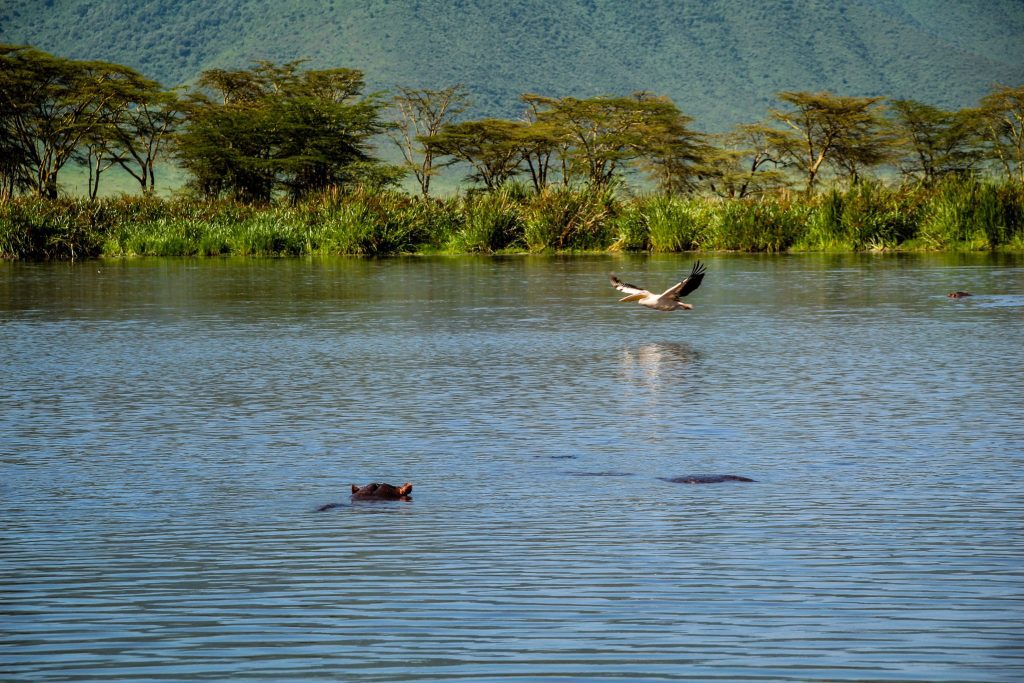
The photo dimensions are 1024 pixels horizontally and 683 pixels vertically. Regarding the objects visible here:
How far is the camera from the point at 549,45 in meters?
176

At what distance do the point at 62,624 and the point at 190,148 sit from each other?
77685 millimetres

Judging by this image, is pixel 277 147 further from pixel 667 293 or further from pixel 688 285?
pixel 688 285

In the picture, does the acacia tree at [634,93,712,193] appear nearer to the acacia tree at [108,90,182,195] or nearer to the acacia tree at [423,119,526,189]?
the acacia tree at [423,119,526,189]

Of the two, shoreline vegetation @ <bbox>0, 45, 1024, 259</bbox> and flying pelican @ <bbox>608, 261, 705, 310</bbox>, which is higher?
shoreline vegetation @ <bbox>0, 45, 1024, 259</bbox>

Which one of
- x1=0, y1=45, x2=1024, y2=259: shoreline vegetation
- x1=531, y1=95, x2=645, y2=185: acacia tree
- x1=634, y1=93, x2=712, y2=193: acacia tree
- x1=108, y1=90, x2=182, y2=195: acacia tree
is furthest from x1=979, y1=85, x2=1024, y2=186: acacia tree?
x1=108, y1=90, x2=182, y2=195: acacia tree

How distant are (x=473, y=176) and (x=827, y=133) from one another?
839 inches

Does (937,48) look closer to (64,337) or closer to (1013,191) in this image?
(1013,191)

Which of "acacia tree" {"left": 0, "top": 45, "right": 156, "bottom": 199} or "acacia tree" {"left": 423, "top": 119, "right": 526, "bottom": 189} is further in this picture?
"acacia tree" {"left": 423, "top": 119, "right": 526, "bottom": 189}

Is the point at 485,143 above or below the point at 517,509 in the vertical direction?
above

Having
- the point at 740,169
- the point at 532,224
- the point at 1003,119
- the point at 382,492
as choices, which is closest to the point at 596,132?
the point at 740,169

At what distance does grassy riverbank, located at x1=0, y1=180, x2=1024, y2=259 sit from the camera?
43.0 m

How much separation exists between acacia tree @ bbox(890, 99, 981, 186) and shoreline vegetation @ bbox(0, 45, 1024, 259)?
15cm

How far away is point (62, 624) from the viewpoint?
5.34 m

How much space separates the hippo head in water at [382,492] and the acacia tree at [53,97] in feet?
244
